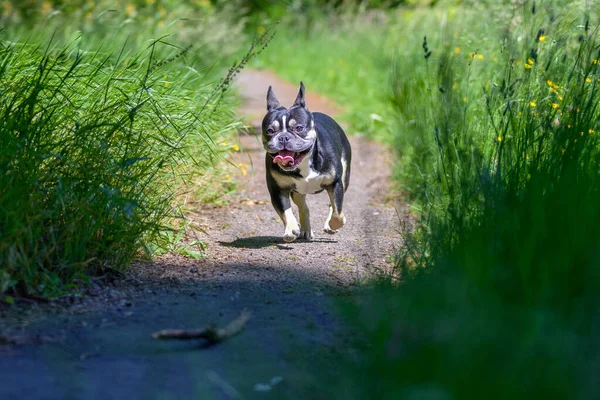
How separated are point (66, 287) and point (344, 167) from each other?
2.66 m

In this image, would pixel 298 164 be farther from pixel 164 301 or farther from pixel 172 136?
pixel 164 301

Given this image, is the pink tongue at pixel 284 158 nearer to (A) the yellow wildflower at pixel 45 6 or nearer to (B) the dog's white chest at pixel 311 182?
(B) the dog's white chest at pixel 311 182

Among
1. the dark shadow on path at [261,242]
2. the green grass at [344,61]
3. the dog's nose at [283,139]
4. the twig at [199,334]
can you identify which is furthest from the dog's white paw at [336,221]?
the green grass at [344,61]

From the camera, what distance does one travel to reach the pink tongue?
540 centimetres

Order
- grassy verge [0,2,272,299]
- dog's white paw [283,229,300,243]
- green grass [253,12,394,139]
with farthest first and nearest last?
green grass [253,12,394,139] < dog's white paw [283,229,300,243] < grassy verge [0,2,272,299]

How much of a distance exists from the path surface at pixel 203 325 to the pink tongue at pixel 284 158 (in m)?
0.57

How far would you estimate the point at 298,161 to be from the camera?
5.53 metres

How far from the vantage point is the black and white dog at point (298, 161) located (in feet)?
17.9

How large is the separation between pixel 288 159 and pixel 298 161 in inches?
5.5

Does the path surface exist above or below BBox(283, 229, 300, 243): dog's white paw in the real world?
below

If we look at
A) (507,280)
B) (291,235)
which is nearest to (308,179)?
(291,235)

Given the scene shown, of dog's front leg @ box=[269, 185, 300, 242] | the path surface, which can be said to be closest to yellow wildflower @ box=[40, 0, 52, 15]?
the path surface

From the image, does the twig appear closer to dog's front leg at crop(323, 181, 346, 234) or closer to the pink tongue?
the pink tongue

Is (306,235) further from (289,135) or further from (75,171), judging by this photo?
(75,171)
